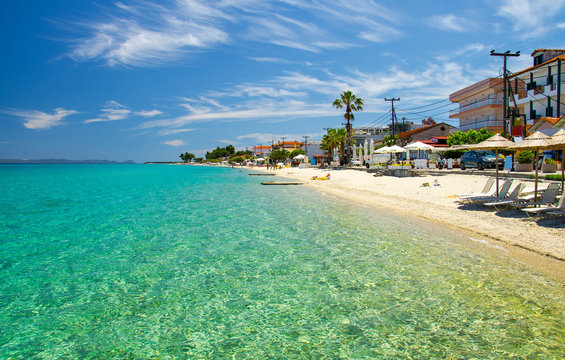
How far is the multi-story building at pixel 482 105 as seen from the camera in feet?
144

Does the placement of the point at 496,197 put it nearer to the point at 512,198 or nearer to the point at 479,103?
the point at 512,198

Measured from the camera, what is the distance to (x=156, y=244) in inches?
413

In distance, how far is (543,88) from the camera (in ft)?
112

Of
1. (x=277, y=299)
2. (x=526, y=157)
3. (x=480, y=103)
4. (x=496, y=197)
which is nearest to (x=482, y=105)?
(x=480, y=103)

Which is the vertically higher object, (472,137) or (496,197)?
(472,137)

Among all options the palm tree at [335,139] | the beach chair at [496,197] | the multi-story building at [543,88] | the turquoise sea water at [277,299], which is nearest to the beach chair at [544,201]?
the beach chair at [496,197]

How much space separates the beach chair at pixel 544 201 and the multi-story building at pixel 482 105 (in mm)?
37497

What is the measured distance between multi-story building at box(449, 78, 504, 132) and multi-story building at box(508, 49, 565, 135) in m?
5.38

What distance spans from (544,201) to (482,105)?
135 feet

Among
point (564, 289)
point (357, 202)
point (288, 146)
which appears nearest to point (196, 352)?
point (564, 289)

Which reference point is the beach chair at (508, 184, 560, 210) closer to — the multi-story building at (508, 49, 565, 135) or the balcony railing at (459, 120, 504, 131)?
the multi-story building at (508, 49, 565, 135)

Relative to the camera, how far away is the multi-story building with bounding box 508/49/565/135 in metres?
32.0

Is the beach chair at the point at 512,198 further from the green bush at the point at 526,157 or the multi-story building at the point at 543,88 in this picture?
the multi-story building at the point at 543,88

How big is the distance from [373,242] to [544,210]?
5112 millimetres
